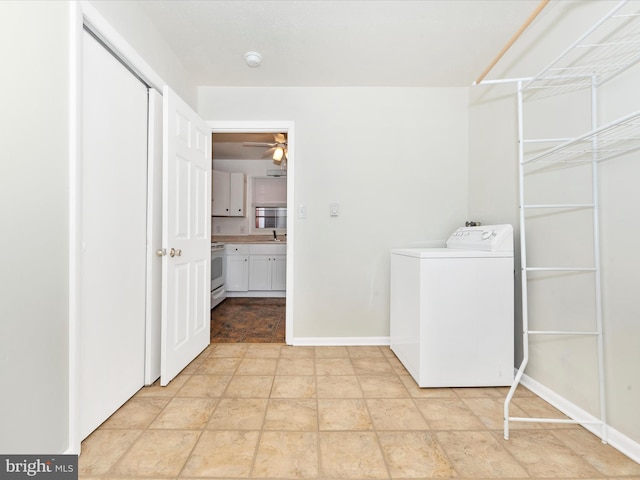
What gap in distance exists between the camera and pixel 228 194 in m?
5.16

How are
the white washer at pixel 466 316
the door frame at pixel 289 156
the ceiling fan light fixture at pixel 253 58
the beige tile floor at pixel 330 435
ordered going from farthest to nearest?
1. the door frame at pixel 289 156
2. the ceiling fan light fixture at pixel 253 58
3. the white washer at pixel 466 316
4. the beige tile floor at pixel 330 435

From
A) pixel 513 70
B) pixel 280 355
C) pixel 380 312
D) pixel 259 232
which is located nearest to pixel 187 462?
pixel 280 355

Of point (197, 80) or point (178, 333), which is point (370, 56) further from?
point (178, 333)

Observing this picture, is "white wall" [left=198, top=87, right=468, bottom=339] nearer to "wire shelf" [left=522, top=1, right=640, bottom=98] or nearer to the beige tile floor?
the beige tile floor

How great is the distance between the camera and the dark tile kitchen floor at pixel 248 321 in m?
2.91

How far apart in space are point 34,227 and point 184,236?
1068mm

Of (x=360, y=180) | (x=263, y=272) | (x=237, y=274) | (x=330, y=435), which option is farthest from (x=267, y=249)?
(x=330, y=435)

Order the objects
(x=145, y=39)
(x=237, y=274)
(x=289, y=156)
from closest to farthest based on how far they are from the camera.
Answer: (x=145, y=39) → (x=289, y=156) → (x=237, y=274)

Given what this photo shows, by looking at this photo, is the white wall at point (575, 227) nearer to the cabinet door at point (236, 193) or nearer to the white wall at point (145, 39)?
the white wall at point (145, 39)

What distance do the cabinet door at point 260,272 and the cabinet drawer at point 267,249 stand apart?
0.06m

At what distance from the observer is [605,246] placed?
4.73 feet

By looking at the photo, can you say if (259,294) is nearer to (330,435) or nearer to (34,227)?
(330,435)

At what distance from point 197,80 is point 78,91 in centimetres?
156

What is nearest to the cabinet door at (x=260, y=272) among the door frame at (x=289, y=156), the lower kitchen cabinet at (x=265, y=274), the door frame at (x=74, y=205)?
the lower kitchen cabinet at (x=265, y=274)
